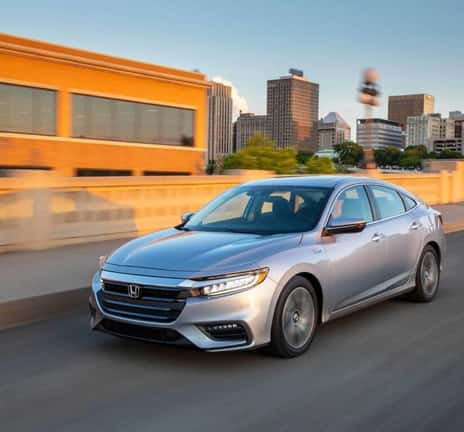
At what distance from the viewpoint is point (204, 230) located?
258 inches

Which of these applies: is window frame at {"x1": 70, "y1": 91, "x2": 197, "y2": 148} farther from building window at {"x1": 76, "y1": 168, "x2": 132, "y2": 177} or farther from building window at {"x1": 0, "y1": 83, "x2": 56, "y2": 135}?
building window at {"x1": 76, "y1": 168, "x2": 132, "y2": 177}

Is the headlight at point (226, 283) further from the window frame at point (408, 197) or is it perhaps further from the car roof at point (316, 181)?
the window frame at point (408, 197)

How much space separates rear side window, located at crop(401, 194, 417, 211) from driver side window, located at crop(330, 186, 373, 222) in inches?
35.4

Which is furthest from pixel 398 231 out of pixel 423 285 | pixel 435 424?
pixel 435 424

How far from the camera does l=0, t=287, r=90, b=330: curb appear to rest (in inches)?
286

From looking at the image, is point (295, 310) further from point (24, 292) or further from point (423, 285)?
point (24, 292)

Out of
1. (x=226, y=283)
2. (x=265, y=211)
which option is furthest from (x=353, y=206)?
(x=226, y=283)

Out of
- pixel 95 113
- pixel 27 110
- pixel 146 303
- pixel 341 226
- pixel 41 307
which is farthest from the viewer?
pixel 95 113

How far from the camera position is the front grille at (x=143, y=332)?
17.2 feet

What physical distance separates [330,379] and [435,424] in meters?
1.05

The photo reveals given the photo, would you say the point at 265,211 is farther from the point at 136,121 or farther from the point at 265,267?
the point at 136,121

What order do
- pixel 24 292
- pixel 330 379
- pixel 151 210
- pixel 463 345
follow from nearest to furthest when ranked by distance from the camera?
pixel 330 379
pixel 463 345
pixel 24 292
pixel 151 210

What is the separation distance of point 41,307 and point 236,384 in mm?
3300

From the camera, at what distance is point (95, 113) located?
42156 mm
